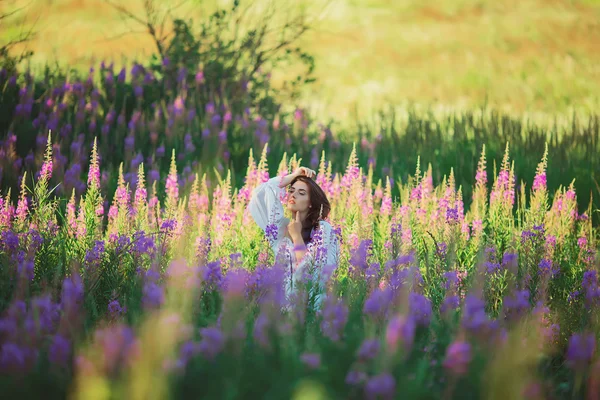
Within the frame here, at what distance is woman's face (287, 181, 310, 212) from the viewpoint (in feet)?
15.0

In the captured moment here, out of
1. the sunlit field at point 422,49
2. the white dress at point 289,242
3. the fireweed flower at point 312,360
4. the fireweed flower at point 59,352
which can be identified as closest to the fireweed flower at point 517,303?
the white dress at point 289,242

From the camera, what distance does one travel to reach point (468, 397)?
1969mm

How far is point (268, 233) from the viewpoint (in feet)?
13.4

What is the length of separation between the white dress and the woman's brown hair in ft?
0.34

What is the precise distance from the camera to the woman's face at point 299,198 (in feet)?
15.0

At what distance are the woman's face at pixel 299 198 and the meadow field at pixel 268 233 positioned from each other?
367 mm

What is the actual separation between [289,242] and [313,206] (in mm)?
323

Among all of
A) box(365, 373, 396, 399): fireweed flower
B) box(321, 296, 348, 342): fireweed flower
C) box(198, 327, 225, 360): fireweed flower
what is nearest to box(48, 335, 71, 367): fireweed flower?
box(198, 327, 225, 360): fireweed flower

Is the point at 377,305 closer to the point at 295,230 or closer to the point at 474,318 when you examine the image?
the point at 474,318

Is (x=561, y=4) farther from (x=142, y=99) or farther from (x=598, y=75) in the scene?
(x=142, y=99)

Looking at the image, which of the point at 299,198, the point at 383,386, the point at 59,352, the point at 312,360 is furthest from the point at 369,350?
the point at 299,198

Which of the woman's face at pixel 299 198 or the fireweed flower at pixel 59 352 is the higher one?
the woman's face at pixel 299 198

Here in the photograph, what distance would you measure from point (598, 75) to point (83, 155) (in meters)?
11.8

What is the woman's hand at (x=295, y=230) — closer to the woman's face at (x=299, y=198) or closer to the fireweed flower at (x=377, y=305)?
the woman's face at (x=299, y=198)
